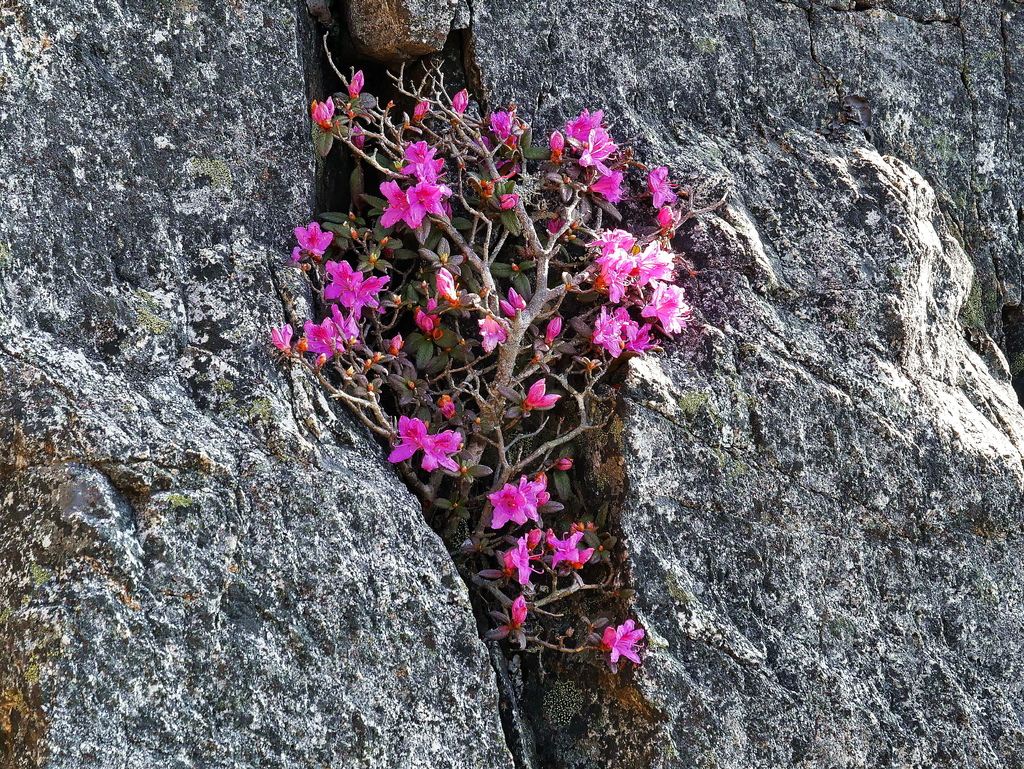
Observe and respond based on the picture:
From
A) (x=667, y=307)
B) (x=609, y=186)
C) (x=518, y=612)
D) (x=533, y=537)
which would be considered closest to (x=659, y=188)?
(x=609, y=186)

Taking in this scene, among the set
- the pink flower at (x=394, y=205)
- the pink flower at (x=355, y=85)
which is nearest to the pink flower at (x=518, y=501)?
the pink flower at (x=394, y=205)

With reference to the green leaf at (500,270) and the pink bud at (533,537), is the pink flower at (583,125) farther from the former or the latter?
the pink bud at (533,537)

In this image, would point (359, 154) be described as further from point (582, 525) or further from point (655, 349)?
point (582, 525)

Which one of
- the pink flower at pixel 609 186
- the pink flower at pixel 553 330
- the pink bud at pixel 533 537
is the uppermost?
the pink flower at pixel 609 186

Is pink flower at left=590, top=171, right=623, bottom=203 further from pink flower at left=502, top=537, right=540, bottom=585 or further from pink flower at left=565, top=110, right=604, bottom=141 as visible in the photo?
pink flower at left=502, top=537, right=540, bottom=585

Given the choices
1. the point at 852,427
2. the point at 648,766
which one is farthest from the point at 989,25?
the point at 648,766
